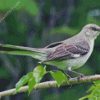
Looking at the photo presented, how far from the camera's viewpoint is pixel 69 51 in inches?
283

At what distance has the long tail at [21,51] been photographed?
5.53 metres

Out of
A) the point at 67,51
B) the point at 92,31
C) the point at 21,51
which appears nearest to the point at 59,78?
A: the point at 21,51

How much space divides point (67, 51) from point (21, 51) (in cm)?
131

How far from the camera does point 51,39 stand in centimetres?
1605

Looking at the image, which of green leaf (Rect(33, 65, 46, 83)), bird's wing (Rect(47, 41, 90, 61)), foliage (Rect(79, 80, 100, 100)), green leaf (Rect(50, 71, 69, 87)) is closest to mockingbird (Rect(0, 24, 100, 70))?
bird's wing (Rect(47, 41, 90, 61))

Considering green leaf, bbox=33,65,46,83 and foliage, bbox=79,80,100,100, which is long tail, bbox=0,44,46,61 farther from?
foliage, bbox=79,80,100,100

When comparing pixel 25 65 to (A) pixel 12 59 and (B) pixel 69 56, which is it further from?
(B) pixel 69 56

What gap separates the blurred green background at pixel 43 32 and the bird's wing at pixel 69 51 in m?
6.44

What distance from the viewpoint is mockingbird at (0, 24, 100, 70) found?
21.3 ft

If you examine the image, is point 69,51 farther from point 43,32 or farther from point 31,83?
point 43,32

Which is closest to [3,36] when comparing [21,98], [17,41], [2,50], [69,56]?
[17,41]

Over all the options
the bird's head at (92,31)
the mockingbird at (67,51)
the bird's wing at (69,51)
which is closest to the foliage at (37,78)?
the mockingbird at (67,51)

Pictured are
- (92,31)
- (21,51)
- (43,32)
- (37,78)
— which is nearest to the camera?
(37,78)

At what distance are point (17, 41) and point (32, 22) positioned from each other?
233 centimetres
